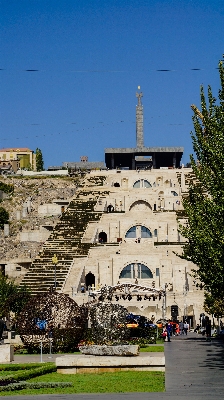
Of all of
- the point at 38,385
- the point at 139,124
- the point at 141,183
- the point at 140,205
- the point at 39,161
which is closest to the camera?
the point at 38,385

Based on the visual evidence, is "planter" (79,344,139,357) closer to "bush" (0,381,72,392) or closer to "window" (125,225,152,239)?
"bush" (0,381,72,392)

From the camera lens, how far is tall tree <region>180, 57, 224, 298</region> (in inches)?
1067

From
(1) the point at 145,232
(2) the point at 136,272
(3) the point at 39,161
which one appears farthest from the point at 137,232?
(3) the point at 39,161

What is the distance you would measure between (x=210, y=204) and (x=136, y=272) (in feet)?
104

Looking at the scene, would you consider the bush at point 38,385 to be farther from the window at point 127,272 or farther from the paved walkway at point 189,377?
the window at point 127,272

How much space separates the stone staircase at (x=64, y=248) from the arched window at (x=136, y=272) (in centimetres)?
340

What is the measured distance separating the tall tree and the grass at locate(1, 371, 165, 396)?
5885 millimetres

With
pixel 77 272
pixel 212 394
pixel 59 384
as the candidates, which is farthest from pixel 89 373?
pixel 77 272

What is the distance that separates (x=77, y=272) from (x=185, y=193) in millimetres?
29176

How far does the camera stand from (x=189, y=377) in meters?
21.5

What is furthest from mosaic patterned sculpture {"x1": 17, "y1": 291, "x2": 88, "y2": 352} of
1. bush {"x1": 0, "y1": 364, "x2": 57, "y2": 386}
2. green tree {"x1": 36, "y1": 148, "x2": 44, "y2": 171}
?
green tree {"x1": 36, "y1": 148, "x2": 44, "y2": 171}

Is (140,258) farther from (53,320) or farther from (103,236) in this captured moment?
(53,320)

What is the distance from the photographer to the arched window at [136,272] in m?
58.5

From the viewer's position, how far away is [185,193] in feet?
276
